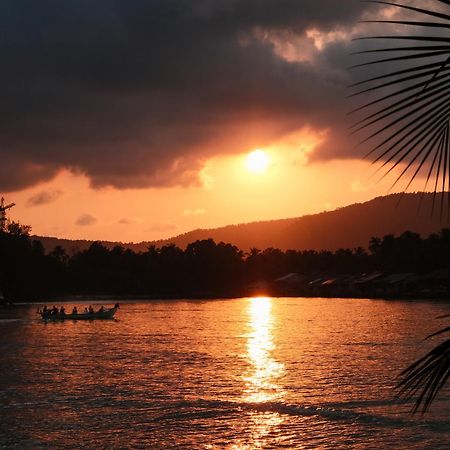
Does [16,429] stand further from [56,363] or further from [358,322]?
[358,322]

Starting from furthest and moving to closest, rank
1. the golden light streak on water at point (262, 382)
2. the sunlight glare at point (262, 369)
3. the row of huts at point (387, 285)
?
the row of huts at point (387, 285), the sunlight glare at point (262, 369), the golden light streak on water at point (262, 382)

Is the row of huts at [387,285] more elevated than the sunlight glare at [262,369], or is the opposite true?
the row of huts at [387,285]

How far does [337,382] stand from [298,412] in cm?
798

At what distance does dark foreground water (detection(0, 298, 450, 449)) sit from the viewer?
947 inches

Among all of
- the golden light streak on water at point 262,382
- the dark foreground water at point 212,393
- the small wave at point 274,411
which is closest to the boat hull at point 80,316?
the dark foreground water at point 212,393

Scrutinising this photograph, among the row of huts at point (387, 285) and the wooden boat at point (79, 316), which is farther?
the row of huts at point (387, 285)

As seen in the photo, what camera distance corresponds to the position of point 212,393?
1302 inches

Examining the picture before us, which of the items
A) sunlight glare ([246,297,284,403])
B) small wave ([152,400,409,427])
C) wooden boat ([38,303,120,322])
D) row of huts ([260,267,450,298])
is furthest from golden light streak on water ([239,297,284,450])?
row of huts ([260,267,450,298])

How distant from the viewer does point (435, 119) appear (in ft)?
10.5

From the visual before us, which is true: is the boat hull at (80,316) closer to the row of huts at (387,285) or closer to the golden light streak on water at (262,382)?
the golden light streak on water at (262,382)

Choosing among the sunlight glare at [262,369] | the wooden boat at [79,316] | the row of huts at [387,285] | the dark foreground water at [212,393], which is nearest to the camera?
the dark foreground water at [212,393]

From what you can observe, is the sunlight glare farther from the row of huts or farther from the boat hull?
the row of huts

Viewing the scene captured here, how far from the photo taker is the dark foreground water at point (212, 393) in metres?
24.1

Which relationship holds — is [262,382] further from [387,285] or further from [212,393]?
[387,285]
